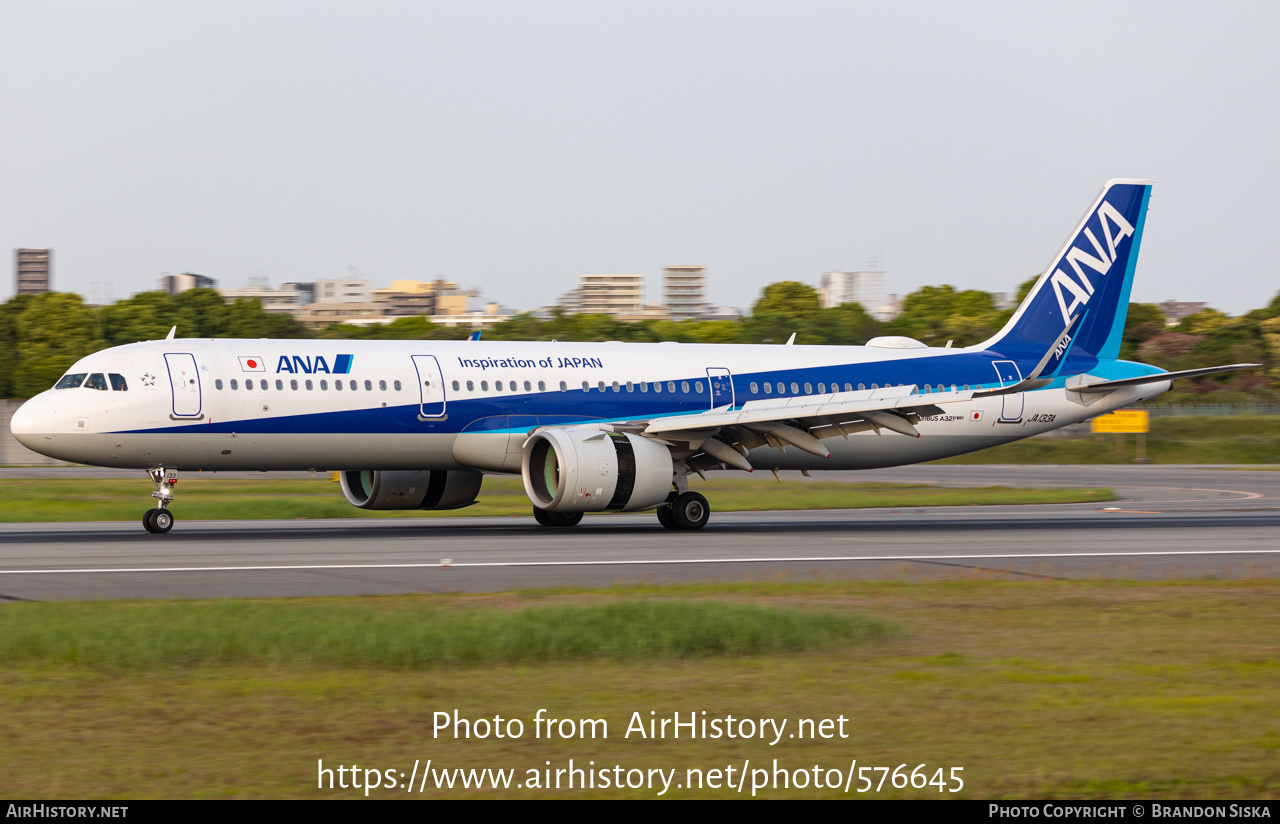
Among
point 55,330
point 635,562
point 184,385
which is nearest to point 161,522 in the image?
point 184,385

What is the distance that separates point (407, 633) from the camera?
39.6ft

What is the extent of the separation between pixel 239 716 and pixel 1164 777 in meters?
5.58

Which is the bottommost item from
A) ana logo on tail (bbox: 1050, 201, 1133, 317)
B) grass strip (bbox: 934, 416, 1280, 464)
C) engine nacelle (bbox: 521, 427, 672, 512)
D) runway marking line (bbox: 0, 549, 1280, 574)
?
grass strip (bbox: 934, 416, 1280, 464)

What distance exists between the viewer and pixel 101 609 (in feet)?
46.4

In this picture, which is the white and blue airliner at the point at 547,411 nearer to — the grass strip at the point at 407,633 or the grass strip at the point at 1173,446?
the grass strip at the point at 407,633

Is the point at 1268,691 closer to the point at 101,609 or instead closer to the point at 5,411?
the point at 101,609

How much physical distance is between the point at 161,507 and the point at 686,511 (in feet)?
33.3

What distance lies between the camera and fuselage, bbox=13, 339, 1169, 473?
85.4ft

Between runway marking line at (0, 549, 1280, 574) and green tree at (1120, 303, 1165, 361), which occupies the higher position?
green tree at (1120, 303, 1165, 361)

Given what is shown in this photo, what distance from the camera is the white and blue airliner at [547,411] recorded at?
1032 inches

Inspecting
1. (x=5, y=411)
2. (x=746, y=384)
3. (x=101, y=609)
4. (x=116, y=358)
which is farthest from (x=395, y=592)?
(x=5, y=411)

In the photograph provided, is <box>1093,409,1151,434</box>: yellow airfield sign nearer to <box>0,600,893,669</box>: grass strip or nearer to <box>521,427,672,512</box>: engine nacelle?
<box>521,427,672,512</box>: engine nacelle

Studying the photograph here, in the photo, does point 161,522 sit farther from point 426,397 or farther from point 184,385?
point 426,397

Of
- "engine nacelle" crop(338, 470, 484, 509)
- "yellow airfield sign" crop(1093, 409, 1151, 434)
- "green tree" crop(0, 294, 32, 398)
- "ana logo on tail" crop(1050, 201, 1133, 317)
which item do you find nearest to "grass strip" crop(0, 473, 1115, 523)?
"engine nacelle" crop(338, 470, 484, 509)
